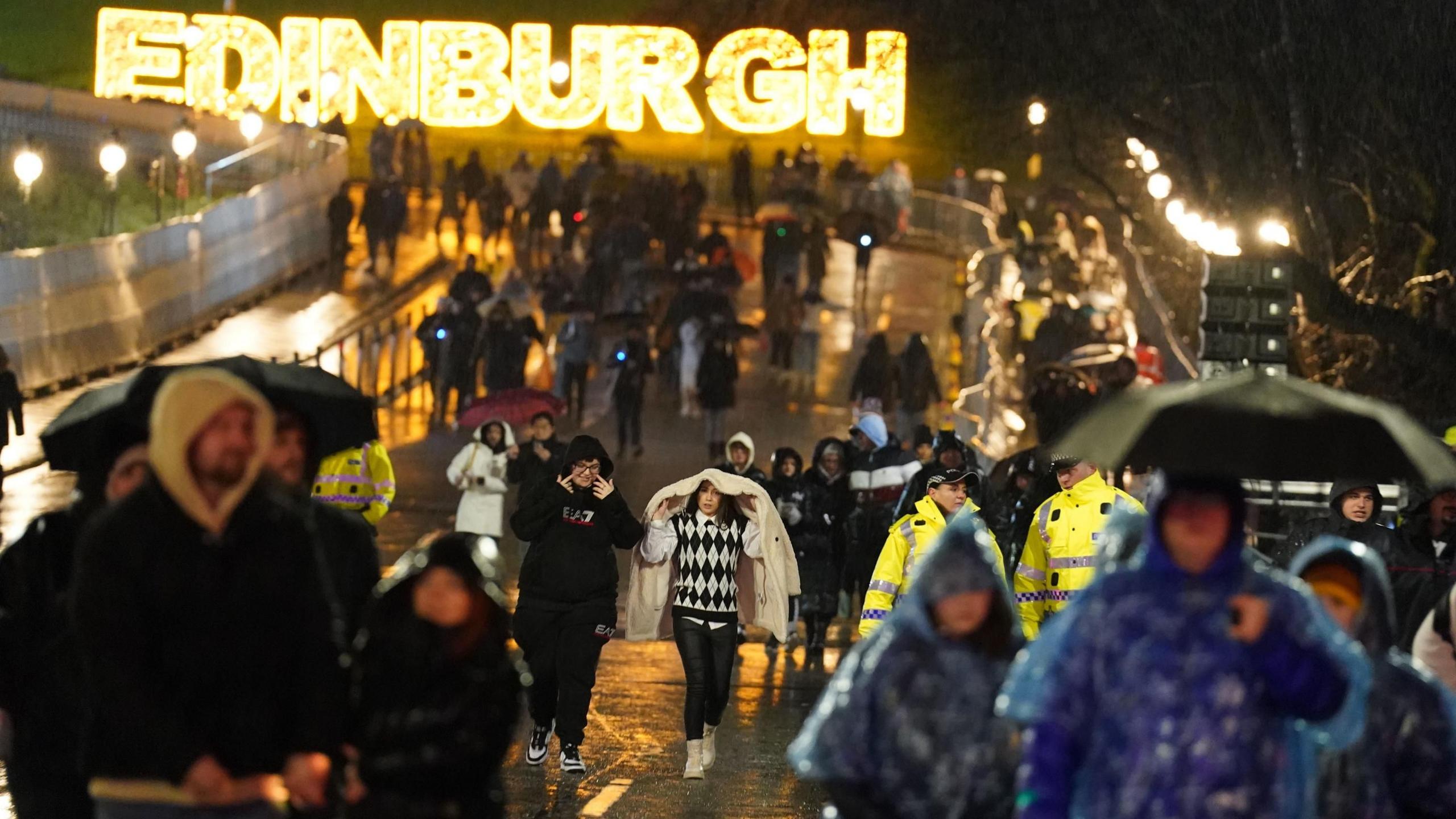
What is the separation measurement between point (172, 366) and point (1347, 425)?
3.26 metres

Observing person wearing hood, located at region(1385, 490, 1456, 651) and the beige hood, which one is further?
person wearing hood, located at region(1385, 490, 1456, 651)

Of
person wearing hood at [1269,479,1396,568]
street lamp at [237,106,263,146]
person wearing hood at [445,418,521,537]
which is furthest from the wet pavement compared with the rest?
street lamp at [237,106,263,146]

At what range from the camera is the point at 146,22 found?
60125 mm

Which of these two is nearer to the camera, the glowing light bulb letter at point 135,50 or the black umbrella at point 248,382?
the black umbrella at point 248,382

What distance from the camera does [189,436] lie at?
5.34 m

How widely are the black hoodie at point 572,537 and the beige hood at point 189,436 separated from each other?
6263 mm

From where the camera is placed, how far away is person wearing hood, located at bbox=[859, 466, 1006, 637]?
34.7ft

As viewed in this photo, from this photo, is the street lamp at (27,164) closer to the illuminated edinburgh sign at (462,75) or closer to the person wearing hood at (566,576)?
the person wearing hood at (566,576)

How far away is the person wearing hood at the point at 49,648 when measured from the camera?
627 centimetres

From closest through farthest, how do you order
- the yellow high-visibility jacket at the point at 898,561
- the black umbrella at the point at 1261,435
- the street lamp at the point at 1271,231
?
the black umbrella at the point at 1261,435 → the yellow high-visibility jacket at the point at 898,561 → the street lamp at the point at 1271,231

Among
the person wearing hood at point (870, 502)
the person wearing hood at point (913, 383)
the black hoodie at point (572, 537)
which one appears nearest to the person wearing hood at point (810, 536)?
the person wearing hood at point (870, 502)

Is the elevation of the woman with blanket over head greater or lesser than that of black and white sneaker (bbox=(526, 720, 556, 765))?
greater

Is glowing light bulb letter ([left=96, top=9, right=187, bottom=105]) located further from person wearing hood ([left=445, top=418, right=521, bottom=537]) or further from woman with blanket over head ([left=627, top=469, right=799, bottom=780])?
woman with blanket over head ([left=627, top=469, right=799, bottom=780])

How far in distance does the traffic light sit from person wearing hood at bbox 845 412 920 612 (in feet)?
8.88
